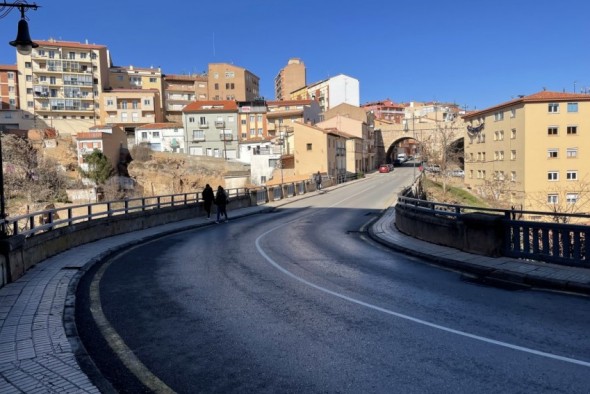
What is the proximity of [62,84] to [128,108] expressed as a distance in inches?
543

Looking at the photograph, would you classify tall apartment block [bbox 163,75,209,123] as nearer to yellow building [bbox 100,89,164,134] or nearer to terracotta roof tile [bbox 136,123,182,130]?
yellow building [bbox 100,89,164,134]

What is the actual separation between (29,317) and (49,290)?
177 cm

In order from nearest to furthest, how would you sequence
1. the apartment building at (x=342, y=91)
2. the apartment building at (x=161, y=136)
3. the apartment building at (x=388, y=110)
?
the apartment building at (x=161, y=136) < the apartment building at (x=342, y=91) < the apartment building at (x=388, y=110)

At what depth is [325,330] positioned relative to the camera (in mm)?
6133

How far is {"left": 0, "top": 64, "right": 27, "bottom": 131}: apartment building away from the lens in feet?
304

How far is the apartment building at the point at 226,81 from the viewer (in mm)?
117250

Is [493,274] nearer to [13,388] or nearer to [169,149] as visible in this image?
[13,388]

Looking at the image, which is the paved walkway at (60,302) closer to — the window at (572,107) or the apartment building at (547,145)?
the apartment building at (547,145)

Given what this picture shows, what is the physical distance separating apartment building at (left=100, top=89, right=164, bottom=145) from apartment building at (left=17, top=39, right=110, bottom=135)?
13.8 feet

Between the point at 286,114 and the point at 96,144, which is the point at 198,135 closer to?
the point at 286,114

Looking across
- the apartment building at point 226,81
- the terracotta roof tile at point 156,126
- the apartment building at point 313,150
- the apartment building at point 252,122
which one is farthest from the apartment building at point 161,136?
the apartment building at point 226,81

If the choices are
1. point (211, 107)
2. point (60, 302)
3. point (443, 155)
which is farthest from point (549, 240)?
point (211, 107)

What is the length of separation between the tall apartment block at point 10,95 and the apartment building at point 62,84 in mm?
2021

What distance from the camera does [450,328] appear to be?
20.2 ft
